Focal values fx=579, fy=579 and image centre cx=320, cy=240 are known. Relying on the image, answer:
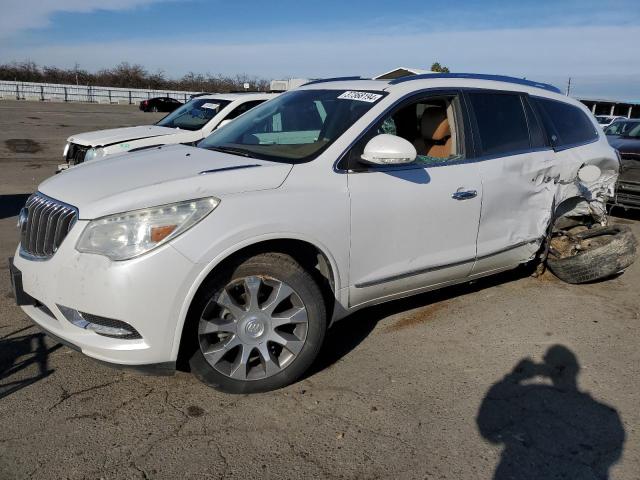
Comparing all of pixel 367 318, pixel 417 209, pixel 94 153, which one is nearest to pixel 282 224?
pixel 417 209

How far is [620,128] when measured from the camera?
1105cm

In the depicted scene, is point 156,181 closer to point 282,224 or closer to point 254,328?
point 282,224

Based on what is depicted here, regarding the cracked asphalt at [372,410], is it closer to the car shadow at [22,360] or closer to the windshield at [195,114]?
the car shadow at [22,360]

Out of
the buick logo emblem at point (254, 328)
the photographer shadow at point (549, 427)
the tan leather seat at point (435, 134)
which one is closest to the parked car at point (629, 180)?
the tan leather seat at point (435, 134)

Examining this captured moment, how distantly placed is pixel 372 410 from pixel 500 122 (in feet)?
8.27

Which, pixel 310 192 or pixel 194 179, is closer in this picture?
pixel 194 179

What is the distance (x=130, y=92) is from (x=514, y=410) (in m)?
53.9

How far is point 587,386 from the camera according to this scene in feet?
11.7

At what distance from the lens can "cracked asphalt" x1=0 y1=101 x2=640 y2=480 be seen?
9.02ft

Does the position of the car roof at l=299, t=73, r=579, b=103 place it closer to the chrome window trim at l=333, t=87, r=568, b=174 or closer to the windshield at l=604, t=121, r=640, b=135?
the chrome window trim at l=333, t=87, r=568, b=174

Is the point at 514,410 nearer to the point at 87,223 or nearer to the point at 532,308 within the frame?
the point at 532,308

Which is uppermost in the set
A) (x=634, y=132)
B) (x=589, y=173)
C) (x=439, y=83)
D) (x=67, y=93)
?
(x=439, y=83)

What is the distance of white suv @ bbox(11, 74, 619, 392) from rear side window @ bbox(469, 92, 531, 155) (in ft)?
0.05

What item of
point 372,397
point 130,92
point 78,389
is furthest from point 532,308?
point 130,92
